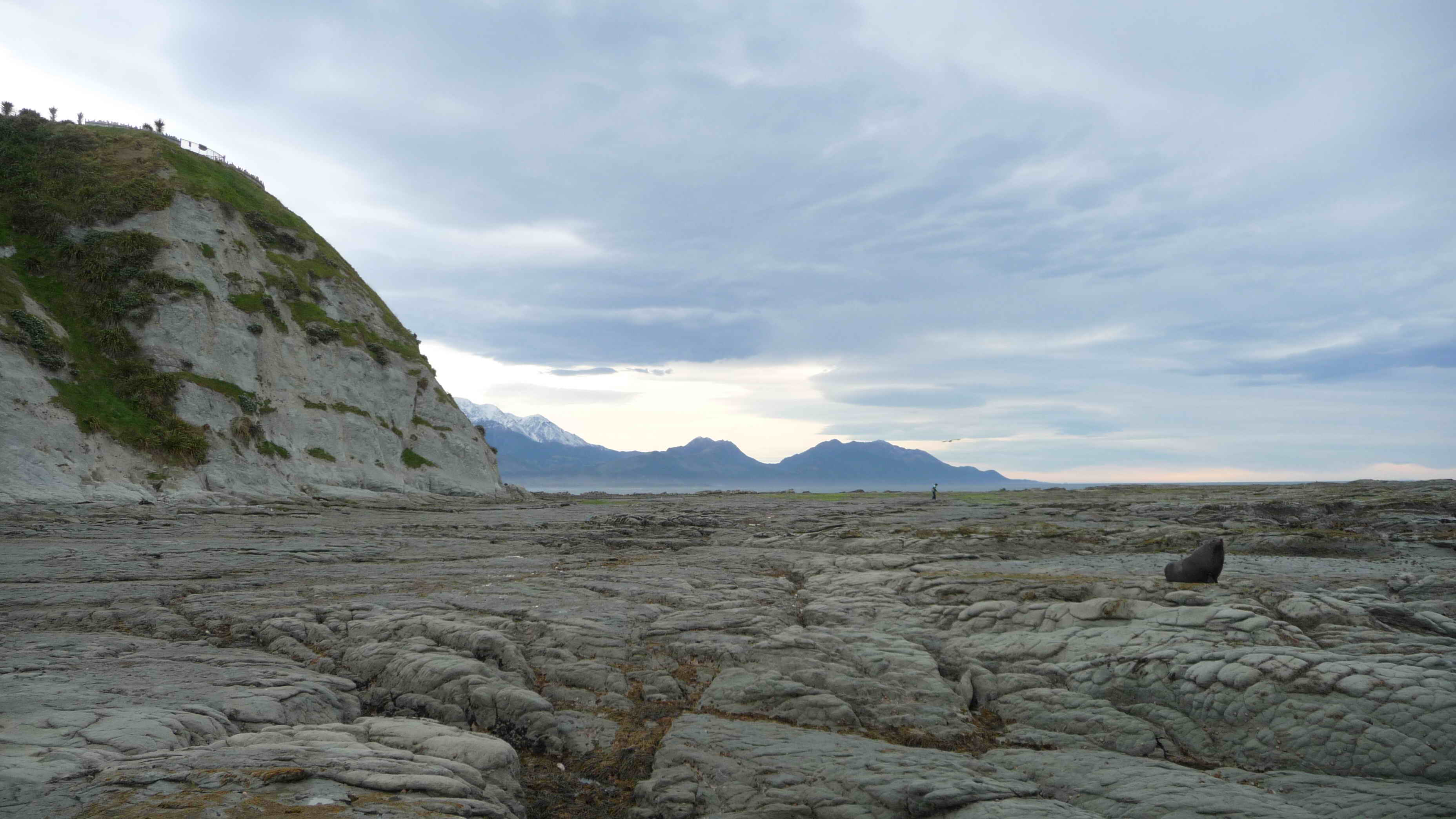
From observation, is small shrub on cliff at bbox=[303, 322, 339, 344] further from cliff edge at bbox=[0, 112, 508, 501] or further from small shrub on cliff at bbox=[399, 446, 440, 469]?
small shrub on cliff at bbox=[399, 446, 440, 469]

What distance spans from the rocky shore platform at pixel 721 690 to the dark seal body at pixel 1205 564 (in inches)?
22.8

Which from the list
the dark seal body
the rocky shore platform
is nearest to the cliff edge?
the rocky shore platform

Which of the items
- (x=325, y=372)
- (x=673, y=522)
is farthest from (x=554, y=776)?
(x=325, y=372)

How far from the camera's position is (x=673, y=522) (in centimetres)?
4256

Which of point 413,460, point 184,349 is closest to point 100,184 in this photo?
point 184,349

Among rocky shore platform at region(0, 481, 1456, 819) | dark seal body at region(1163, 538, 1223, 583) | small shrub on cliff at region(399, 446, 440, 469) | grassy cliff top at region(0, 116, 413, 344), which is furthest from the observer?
small shrub on cliff at region(399, 446, 440, 469)

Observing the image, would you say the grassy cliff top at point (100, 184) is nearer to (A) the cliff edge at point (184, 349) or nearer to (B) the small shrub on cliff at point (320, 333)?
(A) the cliff edge at point (184, 349)

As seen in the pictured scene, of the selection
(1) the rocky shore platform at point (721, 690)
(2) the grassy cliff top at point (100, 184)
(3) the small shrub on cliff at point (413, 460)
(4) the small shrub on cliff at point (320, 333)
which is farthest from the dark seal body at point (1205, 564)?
(4) the small shrub on cliff at point (320, 333)

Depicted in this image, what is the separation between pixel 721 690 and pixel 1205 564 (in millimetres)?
13041

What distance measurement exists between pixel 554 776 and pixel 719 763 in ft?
7.87

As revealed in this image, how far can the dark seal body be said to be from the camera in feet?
55.5

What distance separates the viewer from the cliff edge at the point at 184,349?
138 ft

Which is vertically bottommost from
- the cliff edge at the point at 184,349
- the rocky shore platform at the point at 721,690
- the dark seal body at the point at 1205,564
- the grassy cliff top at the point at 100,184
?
the rocky shore platform at the point at 721,690

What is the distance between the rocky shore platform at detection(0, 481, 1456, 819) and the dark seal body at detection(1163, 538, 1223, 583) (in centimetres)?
58
